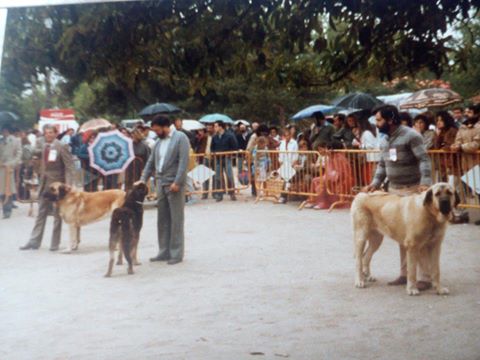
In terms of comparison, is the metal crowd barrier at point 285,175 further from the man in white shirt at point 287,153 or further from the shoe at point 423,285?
the shoe at point 423,285

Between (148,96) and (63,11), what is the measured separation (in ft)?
1.70

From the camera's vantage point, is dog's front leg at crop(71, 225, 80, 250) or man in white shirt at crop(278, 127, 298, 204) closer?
man in white shirt at crop(278, 127, 298, 204)

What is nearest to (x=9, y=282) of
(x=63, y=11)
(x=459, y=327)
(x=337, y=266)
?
(x=63, y=11)

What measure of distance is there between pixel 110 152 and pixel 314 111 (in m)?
0.89

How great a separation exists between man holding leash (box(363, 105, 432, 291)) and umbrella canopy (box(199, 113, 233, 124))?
66 centimetres

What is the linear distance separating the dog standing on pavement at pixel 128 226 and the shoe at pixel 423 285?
1300mm

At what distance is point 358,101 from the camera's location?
176 inches

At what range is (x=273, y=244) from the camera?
523cm

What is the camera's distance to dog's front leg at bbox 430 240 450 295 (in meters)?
4.41

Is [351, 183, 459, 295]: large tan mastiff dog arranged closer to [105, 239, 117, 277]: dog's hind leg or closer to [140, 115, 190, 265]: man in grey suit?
[140, 115, 190, 265]: man in grey suit

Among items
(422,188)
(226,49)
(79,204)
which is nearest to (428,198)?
(422,188)

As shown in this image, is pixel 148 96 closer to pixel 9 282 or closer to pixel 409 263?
pixel 9 282

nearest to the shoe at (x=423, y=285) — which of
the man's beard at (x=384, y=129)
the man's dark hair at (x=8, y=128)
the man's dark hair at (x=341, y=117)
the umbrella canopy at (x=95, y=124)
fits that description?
the man's beard at (x=384, y=129)

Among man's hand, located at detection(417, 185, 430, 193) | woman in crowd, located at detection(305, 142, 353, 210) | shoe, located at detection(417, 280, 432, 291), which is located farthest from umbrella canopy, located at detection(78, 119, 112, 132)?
shoe, located at detection(417, 280, 432, 291)
